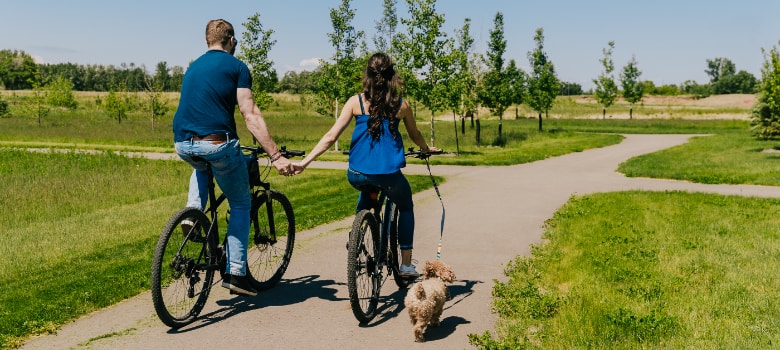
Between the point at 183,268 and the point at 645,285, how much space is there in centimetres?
413

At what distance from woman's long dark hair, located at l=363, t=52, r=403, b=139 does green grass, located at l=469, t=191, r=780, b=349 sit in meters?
1.77

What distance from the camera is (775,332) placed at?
14.2ft

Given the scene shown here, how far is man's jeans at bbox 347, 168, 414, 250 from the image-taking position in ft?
15.2

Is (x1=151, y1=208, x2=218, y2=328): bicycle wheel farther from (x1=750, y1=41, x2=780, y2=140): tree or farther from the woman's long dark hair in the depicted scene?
(x1=750, y1=41, x2=780, y2=140): tree

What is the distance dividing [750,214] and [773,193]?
13.3 feet

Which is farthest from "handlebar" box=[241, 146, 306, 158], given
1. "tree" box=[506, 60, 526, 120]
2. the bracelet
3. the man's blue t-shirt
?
"tree" box=[506, 60, 526, 120]

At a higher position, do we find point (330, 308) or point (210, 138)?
point (210, 138)

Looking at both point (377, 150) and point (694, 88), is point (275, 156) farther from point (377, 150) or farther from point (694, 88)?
point (694, 88)

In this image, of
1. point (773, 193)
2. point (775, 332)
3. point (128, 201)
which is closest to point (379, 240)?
point (775, 332)

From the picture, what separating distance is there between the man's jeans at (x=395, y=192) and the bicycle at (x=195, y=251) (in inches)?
25.7

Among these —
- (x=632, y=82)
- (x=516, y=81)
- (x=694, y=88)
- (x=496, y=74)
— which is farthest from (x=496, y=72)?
(x=694, y=88)

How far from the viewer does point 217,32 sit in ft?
14.9

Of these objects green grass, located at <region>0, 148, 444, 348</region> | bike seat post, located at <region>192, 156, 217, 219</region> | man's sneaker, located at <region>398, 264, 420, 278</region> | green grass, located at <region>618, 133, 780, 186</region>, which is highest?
bike seat post, located at <region>192, 156, 217, 219</region>

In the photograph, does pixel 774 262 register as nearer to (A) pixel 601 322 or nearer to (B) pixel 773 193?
(A) pixel 601 322
